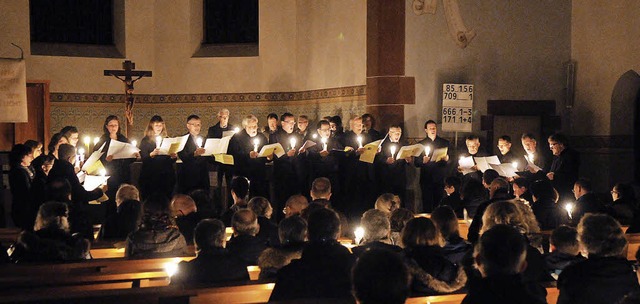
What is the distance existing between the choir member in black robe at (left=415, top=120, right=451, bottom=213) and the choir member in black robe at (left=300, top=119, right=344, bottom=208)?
119 centimetres

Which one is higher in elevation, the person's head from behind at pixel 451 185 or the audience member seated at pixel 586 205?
the person's head from behind at pixel 451 185

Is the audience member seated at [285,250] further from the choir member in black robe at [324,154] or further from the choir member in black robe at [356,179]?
the choir member in black robe at [356,179]

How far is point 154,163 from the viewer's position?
11.5 metres

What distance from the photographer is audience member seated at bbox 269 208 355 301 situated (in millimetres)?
4695

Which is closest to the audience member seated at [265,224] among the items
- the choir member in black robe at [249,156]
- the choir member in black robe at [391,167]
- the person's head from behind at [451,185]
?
the person's head from behind at [451,185]

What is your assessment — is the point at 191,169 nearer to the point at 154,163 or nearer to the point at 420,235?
the point at 154,163

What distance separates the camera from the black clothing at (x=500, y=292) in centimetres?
347

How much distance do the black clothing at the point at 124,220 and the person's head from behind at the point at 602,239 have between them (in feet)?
13.5

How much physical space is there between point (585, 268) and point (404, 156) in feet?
24.1

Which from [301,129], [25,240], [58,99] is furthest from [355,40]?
[25,240]

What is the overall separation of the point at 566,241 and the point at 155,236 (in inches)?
113

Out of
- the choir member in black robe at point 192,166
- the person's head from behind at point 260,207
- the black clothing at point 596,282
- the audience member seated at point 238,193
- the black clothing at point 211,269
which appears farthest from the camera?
the choir member in black robe at point 192,166

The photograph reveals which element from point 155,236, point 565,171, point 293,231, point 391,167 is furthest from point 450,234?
point 391,167

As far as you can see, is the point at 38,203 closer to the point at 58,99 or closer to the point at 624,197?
the point at 624,197
